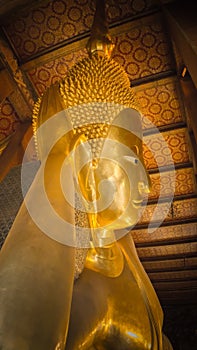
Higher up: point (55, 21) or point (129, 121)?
point (55, 21)

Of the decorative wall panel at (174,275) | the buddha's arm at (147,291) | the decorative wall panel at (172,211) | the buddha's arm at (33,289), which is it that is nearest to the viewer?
the buddha's arm at (33,289)

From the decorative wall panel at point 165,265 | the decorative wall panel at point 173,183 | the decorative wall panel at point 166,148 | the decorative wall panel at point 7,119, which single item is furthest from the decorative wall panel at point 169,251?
the decorative wall panel at point 7,119

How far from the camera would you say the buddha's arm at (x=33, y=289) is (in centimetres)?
66

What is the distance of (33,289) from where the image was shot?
28.9 inches

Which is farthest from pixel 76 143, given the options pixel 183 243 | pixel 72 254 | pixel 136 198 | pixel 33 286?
pixel 183 243

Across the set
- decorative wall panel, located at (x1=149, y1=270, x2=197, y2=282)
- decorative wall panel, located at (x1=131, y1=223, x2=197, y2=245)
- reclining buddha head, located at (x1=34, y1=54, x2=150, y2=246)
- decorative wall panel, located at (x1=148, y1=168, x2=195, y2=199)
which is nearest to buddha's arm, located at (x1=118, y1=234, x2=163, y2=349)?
reclining buddha head, located at (x1=34, y1=54, x2=150, y2=246)

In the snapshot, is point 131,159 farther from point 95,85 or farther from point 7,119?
point 7,119

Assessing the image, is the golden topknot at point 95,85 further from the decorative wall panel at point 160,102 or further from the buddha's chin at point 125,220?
the decorative wall panel at point 160,102

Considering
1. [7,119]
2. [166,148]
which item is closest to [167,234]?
[166,148]

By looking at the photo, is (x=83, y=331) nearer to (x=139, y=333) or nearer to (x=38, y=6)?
(x=139, y=333)

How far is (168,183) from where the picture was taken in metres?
3.92

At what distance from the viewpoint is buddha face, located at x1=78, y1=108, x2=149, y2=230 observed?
3.78ft

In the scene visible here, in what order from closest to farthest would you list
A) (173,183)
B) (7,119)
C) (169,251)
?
(7,119)
(173,183)
(169,251)

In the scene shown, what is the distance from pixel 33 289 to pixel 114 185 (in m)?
0.52
